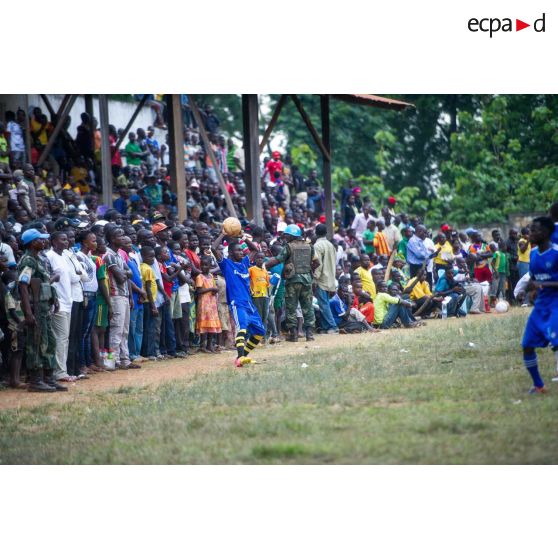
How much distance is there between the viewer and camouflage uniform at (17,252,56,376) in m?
10.9

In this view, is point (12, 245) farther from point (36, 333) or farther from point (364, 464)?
point (364, 464)

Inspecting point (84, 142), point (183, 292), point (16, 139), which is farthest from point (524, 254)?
point (16, 139)

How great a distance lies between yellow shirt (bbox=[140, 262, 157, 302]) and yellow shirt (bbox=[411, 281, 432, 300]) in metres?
7.12

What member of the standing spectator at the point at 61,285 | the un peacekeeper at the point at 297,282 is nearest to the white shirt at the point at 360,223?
the un peacekeeper at the point at 297,282

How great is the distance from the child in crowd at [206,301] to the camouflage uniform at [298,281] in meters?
1.20

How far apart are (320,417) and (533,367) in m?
1.99

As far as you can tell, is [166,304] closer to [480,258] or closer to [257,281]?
[257,281]

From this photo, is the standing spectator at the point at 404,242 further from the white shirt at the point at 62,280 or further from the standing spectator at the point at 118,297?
the white shirt at the point at 62,280

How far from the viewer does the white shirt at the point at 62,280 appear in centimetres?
1144

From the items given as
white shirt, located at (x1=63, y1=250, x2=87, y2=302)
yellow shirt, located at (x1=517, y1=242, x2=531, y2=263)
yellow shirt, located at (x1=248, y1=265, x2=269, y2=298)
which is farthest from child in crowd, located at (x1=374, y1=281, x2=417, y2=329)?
white shirt, located at (x1=63, y1=250, x2=87, y2=302)

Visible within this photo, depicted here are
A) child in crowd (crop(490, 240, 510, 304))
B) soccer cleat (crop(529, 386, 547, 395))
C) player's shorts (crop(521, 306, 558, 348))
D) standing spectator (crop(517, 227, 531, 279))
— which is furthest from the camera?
child in crowd (crop(490, 240, 510, 304))

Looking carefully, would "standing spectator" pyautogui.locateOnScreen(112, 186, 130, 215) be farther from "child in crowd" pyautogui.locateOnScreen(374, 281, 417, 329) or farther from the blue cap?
the blue cap

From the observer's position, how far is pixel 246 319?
40.0ft

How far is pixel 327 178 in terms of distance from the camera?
789 inches
